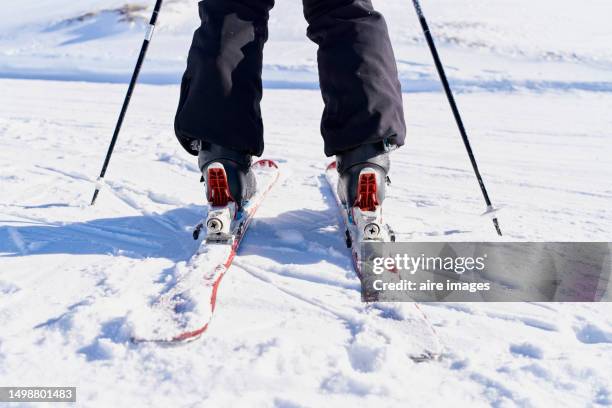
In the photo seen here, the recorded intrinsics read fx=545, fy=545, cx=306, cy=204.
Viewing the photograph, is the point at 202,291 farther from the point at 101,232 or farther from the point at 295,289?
the point at 101,232

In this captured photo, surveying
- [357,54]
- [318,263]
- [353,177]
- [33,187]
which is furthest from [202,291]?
[33,187]

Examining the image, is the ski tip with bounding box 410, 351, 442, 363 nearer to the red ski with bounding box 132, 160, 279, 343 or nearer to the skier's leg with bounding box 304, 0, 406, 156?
the red ski with bounding box 132, 160, 279, 343

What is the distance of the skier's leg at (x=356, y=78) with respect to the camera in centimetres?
191

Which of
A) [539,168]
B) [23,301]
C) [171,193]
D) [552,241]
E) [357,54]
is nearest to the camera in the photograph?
[23,301]

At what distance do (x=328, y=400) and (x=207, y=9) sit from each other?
4.93 ft

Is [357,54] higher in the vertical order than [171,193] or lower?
higher

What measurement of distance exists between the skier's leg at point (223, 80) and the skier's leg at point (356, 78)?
0.27 meters

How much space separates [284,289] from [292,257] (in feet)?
0.97

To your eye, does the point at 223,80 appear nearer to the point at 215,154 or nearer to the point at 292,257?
the point at 215,154

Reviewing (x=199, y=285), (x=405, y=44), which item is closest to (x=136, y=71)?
(x=199, y=285)

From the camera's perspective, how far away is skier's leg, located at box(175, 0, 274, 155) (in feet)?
6.59

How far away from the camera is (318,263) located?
198 cm

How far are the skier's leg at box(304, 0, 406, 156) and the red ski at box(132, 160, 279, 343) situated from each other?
0.49m

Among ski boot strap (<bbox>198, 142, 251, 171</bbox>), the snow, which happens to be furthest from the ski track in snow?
ski boot strap (<bbox>198, 142, 251, 171</bbox>)
